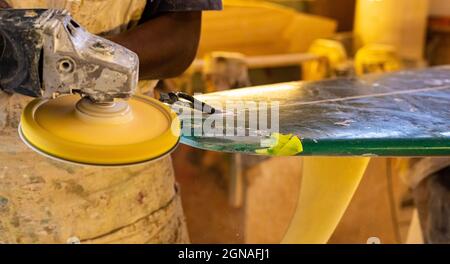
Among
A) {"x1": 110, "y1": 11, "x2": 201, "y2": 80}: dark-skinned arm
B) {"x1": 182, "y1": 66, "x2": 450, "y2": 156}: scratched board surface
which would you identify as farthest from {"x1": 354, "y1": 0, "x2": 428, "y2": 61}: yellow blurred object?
{"x1": 110, "y1": 11, "x2": 201, "y2": 80}: dark-skinned arm

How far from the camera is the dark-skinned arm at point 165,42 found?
1.09 meters

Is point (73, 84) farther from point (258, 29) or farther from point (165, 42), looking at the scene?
point (258, 29)

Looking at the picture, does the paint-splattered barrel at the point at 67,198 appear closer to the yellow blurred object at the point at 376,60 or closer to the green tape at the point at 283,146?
the green tape at the point at 283,146

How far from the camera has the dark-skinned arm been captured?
42.8 inches

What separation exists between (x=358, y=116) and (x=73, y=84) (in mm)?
607

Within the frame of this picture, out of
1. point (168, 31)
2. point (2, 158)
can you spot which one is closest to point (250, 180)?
point (168, 31)

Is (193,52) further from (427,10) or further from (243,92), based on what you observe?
(427,10)

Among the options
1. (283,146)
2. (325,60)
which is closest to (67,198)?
(283,146)

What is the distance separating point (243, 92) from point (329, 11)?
2828 millimetres

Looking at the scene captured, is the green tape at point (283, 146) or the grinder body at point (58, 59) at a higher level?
the grinder body at point (58, 59)

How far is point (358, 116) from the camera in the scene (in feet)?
3.55

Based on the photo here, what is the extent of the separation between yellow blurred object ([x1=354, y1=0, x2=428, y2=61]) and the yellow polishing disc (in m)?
2.80

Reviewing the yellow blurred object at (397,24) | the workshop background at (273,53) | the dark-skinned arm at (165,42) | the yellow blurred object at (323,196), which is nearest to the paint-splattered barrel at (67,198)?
the dark-skinned arm at (165,42)

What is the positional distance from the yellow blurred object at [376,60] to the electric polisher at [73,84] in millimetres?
2492
